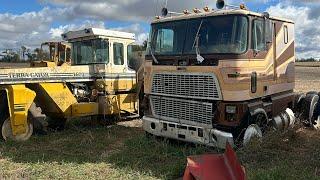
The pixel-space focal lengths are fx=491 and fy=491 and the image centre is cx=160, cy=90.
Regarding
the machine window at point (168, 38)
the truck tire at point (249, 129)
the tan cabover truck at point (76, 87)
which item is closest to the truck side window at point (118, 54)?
the tan cabover truck at point (76, 87)

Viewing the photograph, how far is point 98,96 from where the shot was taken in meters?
13.3

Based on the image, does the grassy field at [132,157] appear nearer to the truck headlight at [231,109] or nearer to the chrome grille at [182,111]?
the chrome grille at [182,111]

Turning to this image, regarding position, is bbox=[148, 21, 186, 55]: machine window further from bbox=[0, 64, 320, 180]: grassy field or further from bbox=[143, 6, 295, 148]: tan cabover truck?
bbox=[0, 64, 320, 180]: grassy field

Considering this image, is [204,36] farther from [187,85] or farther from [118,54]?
[118,54]

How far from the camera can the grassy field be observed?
816 centimetres

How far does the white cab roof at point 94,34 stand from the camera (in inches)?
517

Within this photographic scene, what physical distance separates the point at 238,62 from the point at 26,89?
17.1 ft

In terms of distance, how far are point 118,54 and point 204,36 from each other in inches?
184

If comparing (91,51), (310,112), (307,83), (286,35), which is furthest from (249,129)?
(307,83)

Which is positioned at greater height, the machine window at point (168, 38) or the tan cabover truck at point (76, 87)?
the machine window at point (168, 38)

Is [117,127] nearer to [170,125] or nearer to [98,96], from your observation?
[98,96]

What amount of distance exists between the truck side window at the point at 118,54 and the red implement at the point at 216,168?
284 inches

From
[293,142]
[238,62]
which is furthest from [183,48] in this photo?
[293,142]

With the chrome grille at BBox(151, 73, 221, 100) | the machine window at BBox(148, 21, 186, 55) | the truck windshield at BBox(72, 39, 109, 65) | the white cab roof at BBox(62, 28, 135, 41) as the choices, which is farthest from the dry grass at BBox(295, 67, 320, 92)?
the chrome grille at BBox(151, 73, 221, 100)
